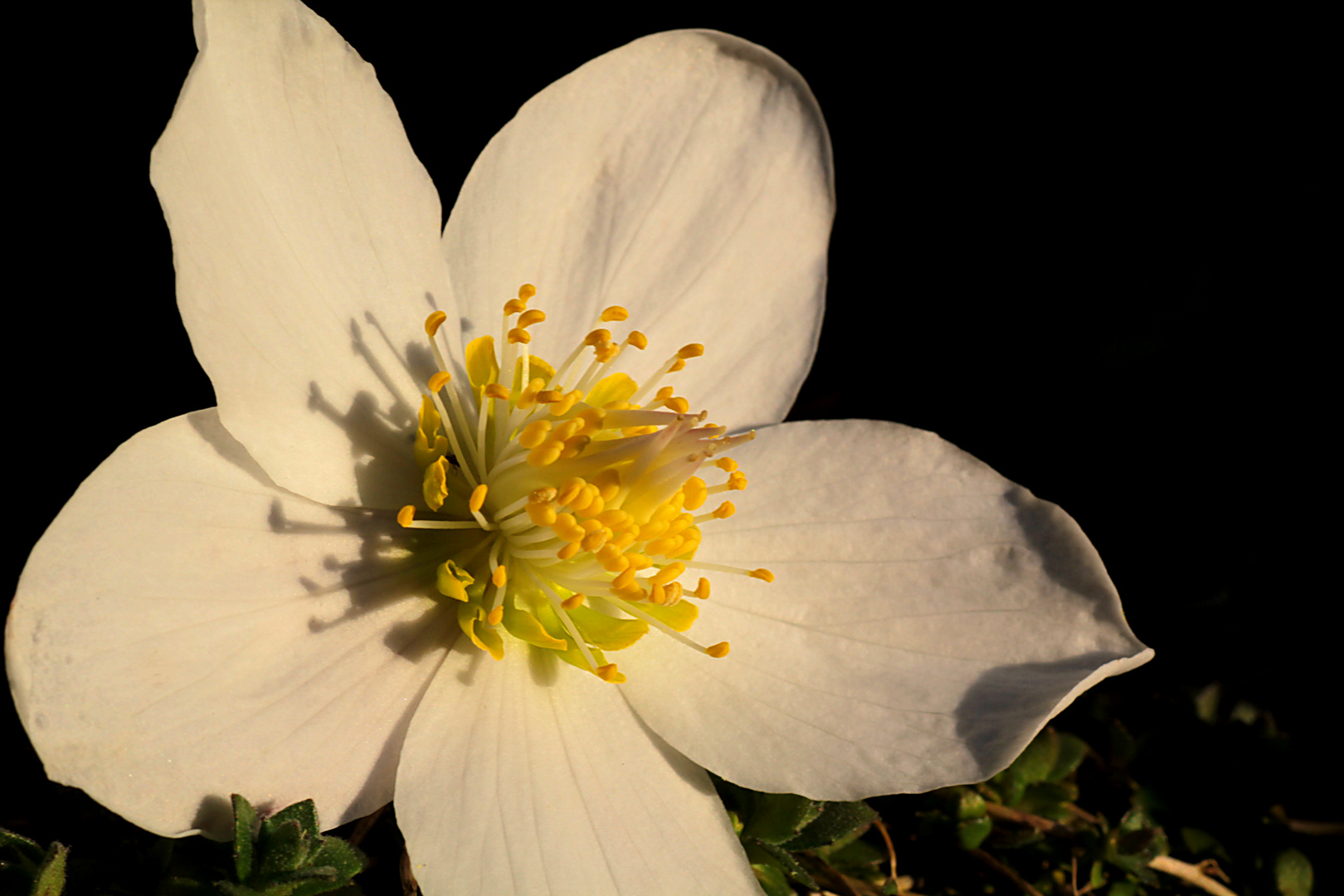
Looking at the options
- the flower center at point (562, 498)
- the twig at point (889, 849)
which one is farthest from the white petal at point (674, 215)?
the twig at point (889, 849)

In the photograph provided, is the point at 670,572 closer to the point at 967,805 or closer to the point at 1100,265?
the point at 967,805

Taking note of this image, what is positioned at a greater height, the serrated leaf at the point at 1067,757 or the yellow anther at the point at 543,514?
the yellow anther at the point at 543,514

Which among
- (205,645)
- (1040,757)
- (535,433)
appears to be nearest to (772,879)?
(1040,757)

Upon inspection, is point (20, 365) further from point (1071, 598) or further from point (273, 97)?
point (1071, 598)

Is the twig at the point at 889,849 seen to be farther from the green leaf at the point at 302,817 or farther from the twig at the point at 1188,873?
the green leaf at the point at 302,817

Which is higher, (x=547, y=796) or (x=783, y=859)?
(x=547, y=796)

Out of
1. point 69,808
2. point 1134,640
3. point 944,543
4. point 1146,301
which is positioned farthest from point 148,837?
point 1146,301
